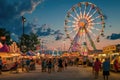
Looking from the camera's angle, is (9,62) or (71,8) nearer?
(9,62)

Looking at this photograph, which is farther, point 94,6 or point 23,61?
point 94,6

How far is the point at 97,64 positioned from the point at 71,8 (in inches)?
2068

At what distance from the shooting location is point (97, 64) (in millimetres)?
31312

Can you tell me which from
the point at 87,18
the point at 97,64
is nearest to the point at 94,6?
the point at 87,18

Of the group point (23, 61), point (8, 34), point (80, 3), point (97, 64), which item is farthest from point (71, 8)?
point (8, 34)

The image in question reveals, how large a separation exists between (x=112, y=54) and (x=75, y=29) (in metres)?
34.5

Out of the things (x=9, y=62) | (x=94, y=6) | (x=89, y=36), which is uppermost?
(x=94, y=6)

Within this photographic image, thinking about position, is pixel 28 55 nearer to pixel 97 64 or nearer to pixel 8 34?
pixel 97 64

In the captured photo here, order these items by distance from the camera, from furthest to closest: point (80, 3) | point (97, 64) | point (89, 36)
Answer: point (80, 3), point (89, 36), point (97, 64)

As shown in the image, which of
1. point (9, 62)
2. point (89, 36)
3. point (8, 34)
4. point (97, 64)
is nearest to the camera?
point (97, 64)

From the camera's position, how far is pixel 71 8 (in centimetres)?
8300

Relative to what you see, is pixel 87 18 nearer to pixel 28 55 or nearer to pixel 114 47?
pixel 28 55

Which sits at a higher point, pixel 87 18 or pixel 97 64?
pixel 87 18

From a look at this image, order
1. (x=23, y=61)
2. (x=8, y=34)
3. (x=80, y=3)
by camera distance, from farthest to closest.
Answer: (x=8, y=34), (x=80, y=3), (x=23, y=61)
